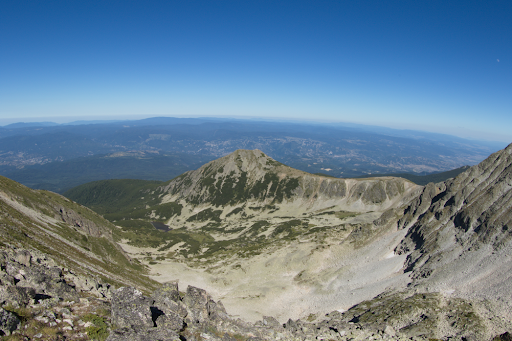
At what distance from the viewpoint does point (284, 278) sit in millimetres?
86500

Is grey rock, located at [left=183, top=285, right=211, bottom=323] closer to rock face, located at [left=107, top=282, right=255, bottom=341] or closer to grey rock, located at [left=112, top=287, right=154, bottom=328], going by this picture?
rock face, located at [left=107, top=282, right=255, bottom=341]

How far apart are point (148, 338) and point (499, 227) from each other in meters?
81.2

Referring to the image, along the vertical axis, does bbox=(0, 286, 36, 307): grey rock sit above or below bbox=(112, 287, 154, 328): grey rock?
above

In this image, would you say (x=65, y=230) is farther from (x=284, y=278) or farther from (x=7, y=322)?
(x=7, y=322)

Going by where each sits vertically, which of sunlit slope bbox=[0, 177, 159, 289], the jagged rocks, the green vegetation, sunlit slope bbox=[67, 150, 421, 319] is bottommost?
sunlit slope bbox=[67, 150, 421, 319]

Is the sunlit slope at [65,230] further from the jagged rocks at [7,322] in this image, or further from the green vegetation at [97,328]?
the jagged rocks at [7,322]

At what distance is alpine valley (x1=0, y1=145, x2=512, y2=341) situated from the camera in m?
24.3

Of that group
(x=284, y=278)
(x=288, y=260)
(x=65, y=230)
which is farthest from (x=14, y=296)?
(x=288, y=260)

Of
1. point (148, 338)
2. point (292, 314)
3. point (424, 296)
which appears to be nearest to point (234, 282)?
point (292, 314)

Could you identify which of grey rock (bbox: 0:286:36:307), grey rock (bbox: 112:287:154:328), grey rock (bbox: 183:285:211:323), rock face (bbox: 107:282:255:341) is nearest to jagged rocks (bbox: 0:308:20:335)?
grey rock (bbox: 0:286:36:307)

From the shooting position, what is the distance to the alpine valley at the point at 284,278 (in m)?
24.3

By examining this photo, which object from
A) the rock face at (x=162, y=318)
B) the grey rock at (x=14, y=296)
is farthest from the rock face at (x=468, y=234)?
the grey rock at (x=14, y=296)

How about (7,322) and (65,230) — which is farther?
(65,230)

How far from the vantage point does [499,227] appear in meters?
62.3
